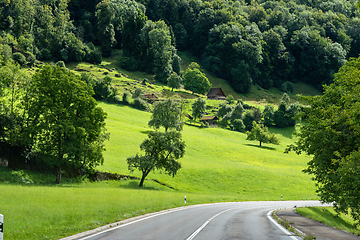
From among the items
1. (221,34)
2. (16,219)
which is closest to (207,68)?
(221,34)

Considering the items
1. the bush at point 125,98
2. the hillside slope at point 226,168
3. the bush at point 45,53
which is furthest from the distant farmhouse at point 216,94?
the bush at point 45,53

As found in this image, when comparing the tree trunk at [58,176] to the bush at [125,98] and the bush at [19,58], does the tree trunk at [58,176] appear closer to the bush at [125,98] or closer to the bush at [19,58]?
the bush at [125,98]

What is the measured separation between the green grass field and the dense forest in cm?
5879

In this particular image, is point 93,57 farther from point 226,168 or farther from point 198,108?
point 226,168

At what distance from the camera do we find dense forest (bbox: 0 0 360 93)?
5217 inches

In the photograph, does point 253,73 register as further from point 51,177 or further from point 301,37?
point 51,177

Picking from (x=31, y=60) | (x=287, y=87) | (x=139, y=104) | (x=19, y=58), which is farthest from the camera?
(x=287, y=87)

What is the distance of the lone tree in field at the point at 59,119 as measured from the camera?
35250 mm

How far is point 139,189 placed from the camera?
37938mm

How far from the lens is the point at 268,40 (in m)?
188

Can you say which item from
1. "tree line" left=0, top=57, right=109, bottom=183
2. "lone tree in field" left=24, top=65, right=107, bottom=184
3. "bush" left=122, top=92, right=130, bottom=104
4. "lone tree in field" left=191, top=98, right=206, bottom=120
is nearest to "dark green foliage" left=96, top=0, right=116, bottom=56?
"bush" left=122, top=92, right=130, bottom=104

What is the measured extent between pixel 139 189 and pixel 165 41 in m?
128

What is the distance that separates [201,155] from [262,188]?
16499 millimetres

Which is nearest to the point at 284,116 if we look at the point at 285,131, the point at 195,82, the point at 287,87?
the point at 285,131
